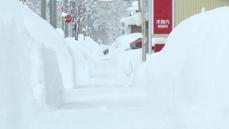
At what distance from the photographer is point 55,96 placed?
14.5m

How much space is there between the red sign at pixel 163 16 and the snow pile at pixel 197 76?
10.1 metres

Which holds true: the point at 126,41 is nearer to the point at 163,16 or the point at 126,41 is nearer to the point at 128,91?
the point at 163,16

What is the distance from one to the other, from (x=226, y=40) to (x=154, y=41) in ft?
46.9

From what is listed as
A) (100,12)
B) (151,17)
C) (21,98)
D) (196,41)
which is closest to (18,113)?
(21,98)

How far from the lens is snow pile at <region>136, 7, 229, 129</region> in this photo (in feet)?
21.7

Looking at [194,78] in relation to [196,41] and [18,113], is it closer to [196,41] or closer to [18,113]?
[196,41]

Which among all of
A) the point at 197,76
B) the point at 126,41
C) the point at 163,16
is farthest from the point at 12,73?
the point at 126,41

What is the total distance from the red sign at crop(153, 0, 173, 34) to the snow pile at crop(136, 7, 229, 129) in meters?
10.1

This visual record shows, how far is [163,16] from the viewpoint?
2106 centimetres

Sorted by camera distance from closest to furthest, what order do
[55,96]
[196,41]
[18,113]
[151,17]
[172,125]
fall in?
[18,113]
[196,41]
[172,125]
[55,96]
[151,17]

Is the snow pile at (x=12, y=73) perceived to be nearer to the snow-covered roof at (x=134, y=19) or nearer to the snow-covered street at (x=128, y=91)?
the snow-covered street at (x=128, y=91)

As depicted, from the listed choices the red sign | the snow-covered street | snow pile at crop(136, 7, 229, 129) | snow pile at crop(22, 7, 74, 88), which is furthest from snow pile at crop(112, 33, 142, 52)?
snow pile at crop(136, 7, 229, 129)

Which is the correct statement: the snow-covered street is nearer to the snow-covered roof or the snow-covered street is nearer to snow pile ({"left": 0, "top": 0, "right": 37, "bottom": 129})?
snow pile ({"left": 0, "top": 0, "right": 37, "bottom": 129})

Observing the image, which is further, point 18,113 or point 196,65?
point 196,65
